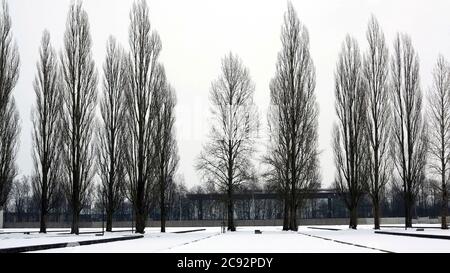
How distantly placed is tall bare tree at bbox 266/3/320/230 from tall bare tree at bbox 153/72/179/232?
810 cm

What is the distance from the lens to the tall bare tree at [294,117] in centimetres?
3553

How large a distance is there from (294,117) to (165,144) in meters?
10.5

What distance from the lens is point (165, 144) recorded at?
130 feet

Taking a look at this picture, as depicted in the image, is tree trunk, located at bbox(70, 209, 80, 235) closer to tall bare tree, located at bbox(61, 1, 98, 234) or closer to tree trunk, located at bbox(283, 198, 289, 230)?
tall bare tree, located at bbox(61, 1, 98, 234)

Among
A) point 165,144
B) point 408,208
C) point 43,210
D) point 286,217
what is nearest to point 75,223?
point 43,210

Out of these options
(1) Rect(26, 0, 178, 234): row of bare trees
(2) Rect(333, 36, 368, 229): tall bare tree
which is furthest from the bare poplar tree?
(2) Rect(333, 36, 368, 229): tall bare tree

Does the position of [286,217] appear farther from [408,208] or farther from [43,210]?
[43,210]

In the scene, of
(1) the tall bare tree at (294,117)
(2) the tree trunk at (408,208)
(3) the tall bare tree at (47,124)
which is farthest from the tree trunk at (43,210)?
(2) the tree trunk at (408,208)

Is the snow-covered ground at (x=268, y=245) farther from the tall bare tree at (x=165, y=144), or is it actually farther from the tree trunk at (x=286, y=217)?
the tall bare tree at (x=165, y=144)

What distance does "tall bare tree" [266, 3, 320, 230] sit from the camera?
117 ft

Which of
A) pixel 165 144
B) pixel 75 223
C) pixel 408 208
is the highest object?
pixel 165 144

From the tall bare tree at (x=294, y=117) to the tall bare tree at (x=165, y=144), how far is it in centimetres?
810

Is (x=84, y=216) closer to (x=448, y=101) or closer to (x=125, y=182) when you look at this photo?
(x=125, y=182)
